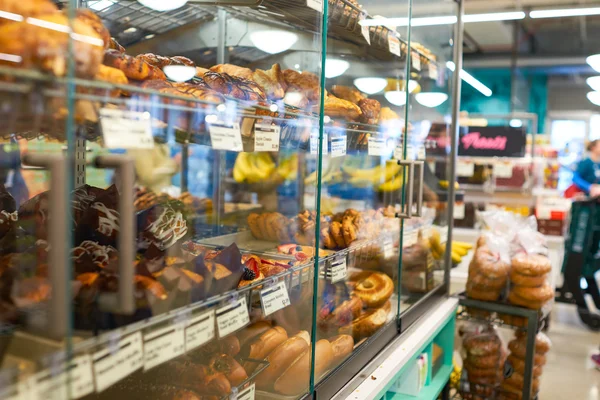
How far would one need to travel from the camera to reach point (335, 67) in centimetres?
203

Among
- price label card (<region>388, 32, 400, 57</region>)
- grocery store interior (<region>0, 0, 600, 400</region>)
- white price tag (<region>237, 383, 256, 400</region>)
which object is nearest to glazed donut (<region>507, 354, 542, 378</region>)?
grocery store interior (<region>0, 0, 600, 400</region>)

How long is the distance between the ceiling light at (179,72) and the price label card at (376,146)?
752 millimetres

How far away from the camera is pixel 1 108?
2.45 ft

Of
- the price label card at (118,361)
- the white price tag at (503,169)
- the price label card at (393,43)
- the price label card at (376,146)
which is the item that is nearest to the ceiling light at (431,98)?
the price label card at (393,43)

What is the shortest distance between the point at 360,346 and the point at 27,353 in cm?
130

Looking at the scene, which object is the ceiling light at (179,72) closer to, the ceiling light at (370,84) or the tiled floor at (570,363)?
the ceiling light at (370,84)

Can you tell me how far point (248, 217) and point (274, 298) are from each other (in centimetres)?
84

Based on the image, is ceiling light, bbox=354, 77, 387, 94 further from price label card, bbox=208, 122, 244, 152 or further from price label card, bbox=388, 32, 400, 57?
price label card, bbox=208, 122, 244, 152

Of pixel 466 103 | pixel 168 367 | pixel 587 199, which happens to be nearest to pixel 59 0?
pixel 168 367

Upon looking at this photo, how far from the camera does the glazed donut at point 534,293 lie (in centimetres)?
285

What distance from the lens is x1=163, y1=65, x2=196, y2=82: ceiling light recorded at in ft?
4.70

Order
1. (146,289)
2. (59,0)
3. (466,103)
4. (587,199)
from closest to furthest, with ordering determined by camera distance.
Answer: (146,289) < (59,0) < (587,199) < (466,103)

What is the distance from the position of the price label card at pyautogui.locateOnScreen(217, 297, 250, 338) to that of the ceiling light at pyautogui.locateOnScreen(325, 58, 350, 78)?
2.81 ft

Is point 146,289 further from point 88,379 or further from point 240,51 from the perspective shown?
point 240,51
